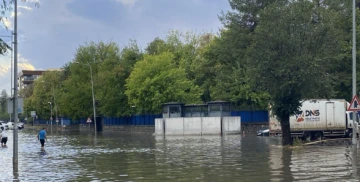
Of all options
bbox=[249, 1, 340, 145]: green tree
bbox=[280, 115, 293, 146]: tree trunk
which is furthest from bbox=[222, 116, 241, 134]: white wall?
bbox=[249, 1, 340, 145]: green tree

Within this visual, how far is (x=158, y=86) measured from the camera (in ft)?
220

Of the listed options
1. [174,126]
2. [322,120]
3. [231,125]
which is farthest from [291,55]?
[174,126]

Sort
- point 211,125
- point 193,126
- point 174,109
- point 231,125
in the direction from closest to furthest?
point 211,125, point 231,125, point 193,126, point 174,109

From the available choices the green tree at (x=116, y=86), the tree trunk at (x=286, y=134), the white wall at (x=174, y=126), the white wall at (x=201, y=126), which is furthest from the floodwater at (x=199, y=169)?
the green tree at (x=116, y=86)

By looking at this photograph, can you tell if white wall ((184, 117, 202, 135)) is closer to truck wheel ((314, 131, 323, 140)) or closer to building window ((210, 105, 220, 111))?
building window ((210, 105, 220, 111))

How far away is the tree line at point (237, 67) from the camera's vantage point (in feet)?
101

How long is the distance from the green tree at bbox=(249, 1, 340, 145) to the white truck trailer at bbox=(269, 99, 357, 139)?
9.44 m

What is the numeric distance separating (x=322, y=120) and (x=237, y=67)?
70.9ft

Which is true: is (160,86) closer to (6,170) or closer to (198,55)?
(198,55)

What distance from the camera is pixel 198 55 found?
77.8 meters

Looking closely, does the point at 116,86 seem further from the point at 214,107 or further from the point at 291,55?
the point at 291,55

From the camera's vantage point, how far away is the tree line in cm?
3078

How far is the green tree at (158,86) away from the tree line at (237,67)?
13 cm

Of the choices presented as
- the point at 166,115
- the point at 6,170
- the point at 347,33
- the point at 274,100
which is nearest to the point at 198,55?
the point at 166,115
